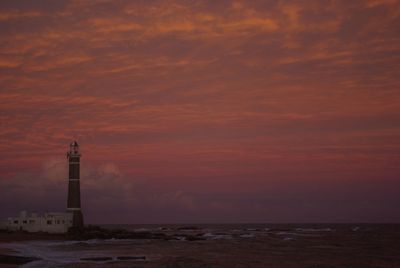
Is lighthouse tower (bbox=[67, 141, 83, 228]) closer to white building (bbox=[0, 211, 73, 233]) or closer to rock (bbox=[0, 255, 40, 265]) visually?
white building (bbox=[0, 211, 73, 233])

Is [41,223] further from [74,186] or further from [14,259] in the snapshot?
[14,259]

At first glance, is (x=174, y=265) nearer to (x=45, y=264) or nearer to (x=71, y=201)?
(x=45, y=264)

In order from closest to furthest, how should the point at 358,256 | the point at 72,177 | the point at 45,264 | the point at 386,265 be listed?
1. the point at 45,264
2. the point at 386,265
3. the point at 358,256
4. the point at 72,177

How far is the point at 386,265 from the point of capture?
5203cm

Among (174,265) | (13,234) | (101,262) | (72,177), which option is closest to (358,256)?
(174,265)

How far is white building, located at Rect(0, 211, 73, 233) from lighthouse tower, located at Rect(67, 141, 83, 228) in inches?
37.8

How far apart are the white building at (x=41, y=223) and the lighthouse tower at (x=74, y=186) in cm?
96

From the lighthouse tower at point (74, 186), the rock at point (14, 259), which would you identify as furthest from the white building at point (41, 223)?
the rock at point (14, 259)

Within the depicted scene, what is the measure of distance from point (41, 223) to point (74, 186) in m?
9.85

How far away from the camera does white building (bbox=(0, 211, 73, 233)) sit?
83812mm

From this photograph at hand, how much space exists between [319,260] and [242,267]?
36.3 ft

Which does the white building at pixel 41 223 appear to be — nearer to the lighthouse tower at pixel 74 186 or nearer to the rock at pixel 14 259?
the lighthouse tower at pixel 74 186

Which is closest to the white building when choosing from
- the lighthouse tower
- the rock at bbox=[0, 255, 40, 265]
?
the lighthouse tower

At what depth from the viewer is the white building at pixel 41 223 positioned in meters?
83.8
